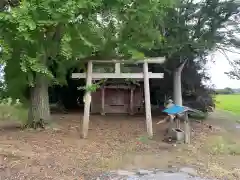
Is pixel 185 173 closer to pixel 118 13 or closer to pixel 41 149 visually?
pixel 41 149

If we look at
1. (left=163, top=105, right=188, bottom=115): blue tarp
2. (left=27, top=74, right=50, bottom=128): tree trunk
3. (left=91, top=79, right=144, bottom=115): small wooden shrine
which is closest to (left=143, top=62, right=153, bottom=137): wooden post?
(left=163, top=105, right=188, bottom=115): blue tarp

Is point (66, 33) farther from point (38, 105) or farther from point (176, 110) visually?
point (176, 110)

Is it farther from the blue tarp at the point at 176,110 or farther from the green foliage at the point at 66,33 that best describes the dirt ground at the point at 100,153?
the green foliage at the point at 66,33

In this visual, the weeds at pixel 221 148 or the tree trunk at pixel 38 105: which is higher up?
the tree trunk at pixel 38 105

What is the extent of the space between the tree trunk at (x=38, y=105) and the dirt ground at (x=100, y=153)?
0.48 m

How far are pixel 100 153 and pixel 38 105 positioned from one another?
369 cm

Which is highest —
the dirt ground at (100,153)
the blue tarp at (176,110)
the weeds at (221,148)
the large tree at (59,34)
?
the large tree at (59,34)

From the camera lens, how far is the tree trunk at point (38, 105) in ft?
39.0

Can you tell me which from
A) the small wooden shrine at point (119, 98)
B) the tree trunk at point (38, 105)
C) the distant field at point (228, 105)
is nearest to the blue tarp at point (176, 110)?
the tree trunk at point (38, 105)

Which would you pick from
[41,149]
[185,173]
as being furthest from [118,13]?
[185,173]

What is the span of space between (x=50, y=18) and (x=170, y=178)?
4972mm

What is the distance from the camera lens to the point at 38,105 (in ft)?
39.3

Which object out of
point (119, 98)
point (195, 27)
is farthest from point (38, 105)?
point (119, 98)

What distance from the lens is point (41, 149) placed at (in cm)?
903
